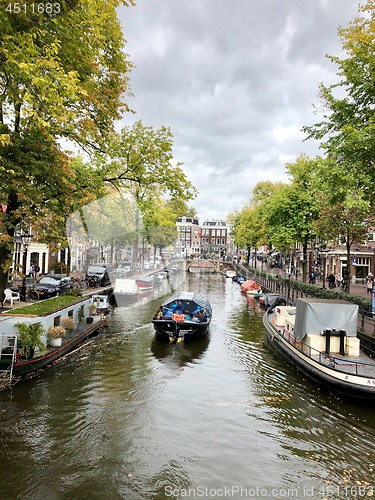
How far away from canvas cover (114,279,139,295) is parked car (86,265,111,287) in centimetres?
308

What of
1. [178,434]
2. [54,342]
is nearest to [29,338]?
[54,342]

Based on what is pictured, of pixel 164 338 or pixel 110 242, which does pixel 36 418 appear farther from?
pixel 110 242

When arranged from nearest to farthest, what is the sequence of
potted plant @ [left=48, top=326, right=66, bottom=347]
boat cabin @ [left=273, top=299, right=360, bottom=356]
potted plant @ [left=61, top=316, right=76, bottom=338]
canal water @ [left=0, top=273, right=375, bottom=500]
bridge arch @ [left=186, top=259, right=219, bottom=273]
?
canal water @ [left=0, top=273, right=375, bottom=500] < boat cabin @ [left=273, top=299, right=360, bottom=356] < potted plant @ [left=48, top=326, right=66, bottom=347] < potted plant @ [left=61, top=316, right=76, bottom=338] < bridge arch @ [left=186, top=259, right=219, bottom=273]

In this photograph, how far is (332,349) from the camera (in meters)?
13.5

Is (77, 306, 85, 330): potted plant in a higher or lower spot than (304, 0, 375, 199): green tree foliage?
lower

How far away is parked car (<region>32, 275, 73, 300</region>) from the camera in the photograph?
74.6 feet

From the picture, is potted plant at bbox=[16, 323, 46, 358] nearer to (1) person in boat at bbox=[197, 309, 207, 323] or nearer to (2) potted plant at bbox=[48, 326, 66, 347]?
(2) potted plant at bbox=[48, 326, 66, 347]

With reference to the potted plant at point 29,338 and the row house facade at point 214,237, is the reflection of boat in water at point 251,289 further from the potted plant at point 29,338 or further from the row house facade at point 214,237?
the row house facade at point 214,237

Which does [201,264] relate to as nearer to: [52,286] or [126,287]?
[126,287]

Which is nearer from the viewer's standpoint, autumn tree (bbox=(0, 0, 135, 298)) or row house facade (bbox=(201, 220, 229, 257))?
autumn tree (bbox=(0, 0, 135, 298))

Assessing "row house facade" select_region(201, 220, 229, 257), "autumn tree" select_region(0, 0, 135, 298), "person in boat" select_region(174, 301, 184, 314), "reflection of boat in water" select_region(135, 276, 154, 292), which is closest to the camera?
"autumn tree" select_region(0, 0, 135, 298)

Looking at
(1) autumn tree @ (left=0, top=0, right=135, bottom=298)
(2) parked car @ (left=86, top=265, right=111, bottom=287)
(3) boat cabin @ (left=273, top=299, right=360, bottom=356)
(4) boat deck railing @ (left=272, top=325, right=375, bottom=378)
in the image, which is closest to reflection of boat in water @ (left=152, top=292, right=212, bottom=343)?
(4) boat deck railing @ (left=272, top=325, right=375, bottom=378)

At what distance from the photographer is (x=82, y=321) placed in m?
18.2

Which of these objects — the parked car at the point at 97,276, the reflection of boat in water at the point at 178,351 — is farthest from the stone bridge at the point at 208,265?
the reflection of boat in water at the point at 178,351
